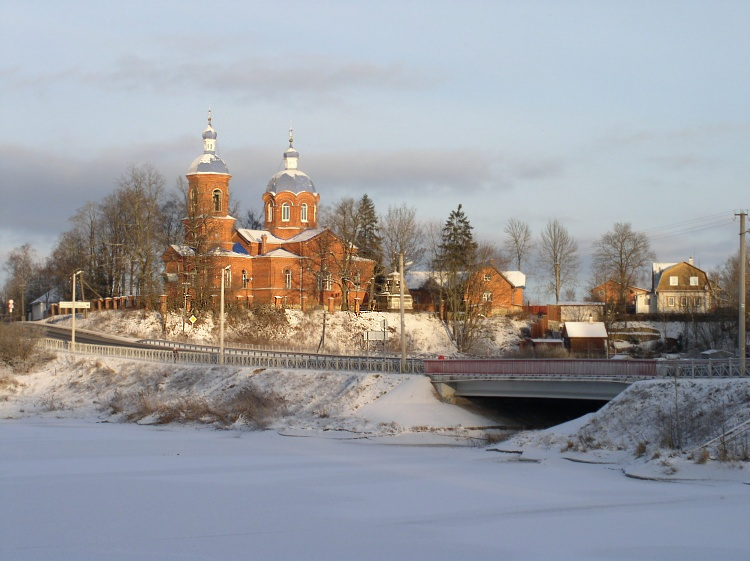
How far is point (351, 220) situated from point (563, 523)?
6424cm

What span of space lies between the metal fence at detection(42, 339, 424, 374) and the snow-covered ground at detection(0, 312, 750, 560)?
1813mm

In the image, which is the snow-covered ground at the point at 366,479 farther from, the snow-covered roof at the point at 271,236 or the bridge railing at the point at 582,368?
the snow-covered roof at the point at 271,236

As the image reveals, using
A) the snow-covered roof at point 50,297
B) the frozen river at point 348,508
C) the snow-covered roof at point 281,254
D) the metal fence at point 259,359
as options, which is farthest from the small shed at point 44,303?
the frozen river at point 348,508

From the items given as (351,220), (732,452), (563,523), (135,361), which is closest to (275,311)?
(351,220)

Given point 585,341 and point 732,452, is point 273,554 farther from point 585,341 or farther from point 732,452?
point 585,341

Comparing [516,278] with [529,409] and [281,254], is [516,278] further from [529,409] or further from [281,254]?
[529,409]

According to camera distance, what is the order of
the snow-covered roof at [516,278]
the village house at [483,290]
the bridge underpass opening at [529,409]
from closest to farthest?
the bridge underpass opening at [529,409] → the village house at [483,290] → the snow-covered roof at [516,278]

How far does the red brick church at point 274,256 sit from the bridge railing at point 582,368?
38322 mm

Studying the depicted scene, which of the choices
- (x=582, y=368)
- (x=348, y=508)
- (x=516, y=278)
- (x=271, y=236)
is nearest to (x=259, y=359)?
(x=582, y=368)

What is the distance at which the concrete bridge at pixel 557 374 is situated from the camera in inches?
1275

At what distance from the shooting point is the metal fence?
42094 millimetres

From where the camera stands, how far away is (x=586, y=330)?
228ft

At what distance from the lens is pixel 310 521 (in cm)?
1723

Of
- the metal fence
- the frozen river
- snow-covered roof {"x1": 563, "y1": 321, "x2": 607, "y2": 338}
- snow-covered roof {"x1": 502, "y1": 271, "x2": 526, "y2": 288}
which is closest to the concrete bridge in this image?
the metal fence
